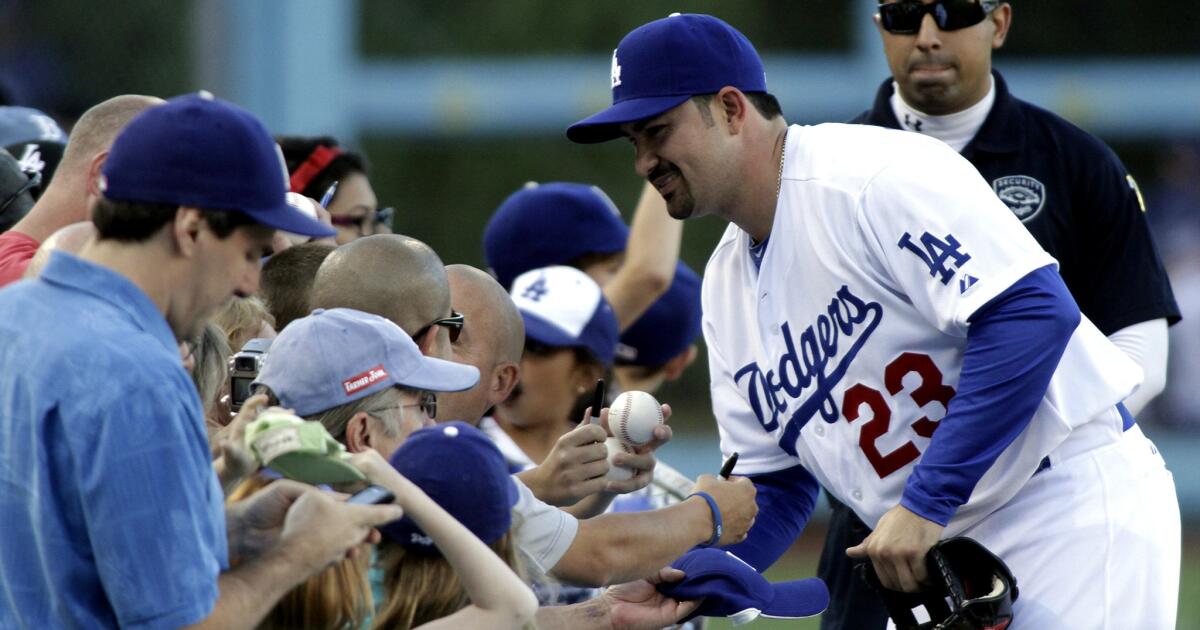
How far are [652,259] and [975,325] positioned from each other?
208cm

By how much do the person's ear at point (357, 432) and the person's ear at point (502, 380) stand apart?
0.99 meters

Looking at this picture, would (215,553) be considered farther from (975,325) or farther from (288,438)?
(975,325)

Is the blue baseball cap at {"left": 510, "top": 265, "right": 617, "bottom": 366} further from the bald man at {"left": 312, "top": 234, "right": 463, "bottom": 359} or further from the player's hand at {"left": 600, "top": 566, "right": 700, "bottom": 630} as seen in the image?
the player's hand at {"left": 600, "top": 566, "right": 700, "bottom": 630}

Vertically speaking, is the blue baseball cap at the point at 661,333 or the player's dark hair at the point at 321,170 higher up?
the player's dark hair at the point at 321,170

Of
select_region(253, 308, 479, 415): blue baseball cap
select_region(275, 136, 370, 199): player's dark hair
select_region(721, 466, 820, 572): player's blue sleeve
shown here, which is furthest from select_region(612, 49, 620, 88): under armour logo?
select_region(275, 136, 370, 199): player's dark hair

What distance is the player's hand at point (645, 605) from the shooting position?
3232 mm

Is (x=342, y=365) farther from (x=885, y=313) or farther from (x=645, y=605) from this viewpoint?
(x=885, y=313)

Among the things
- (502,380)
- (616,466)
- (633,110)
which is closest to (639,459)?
(616,466)

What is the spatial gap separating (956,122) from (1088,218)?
1.47ft

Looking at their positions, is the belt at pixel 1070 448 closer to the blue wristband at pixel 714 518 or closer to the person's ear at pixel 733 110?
the blue wristband at pixel 714 518

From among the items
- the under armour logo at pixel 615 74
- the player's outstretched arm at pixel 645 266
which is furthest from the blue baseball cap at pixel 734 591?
the player's outstretched arm at pixel 645 266

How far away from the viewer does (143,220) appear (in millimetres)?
2328

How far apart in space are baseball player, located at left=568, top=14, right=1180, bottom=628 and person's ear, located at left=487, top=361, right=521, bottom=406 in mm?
572

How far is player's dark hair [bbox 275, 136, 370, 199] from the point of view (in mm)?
5152
